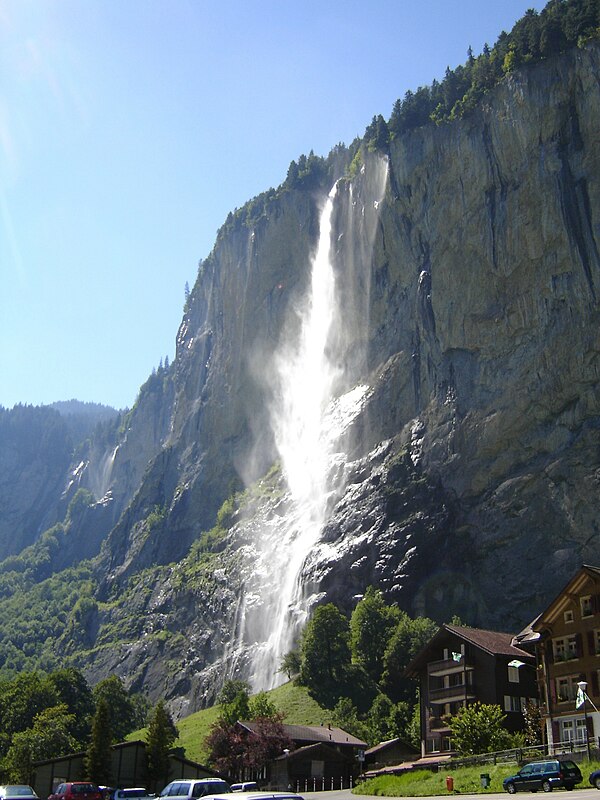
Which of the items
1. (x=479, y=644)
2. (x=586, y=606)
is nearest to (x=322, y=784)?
(x=479, y=644)

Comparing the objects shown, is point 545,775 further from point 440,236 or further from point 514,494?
point 440,236

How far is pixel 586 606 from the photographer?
58.3 meters

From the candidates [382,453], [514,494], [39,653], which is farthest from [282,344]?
[39,653]

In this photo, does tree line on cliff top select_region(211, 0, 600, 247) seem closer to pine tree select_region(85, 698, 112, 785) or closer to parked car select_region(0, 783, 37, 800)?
pine tree select_region(85, 698, 112, 785)

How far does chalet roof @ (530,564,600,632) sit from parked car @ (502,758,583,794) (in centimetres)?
2026

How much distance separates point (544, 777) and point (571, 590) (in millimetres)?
22238

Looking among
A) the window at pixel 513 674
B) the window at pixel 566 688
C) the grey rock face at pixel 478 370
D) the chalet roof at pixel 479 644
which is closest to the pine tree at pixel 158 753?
the chalet roof at pixel 479 644

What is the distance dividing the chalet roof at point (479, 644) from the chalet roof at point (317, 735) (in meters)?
8.40

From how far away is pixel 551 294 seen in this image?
11000 cm

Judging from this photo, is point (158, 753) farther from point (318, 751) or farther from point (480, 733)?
point (480, 733)

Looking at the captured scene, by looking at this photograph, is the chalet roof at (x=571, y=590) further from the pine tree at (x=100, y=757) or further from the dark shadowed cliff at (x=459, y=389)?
the dark shadowed cliff at (x=459, y=389)

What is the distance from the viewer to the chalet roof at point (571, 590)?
57875 millimetres

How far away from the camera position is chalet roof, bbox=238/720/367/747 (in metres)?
72.9

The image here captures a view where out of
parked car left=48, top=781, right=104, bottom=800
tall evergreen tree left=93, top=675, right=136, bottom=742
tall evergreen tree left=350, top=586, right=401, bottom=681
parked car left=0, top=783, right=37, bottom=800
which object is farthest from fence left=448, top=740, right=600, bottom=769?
tall evergreen tree left=93, top=675, right=136, bottom=742
